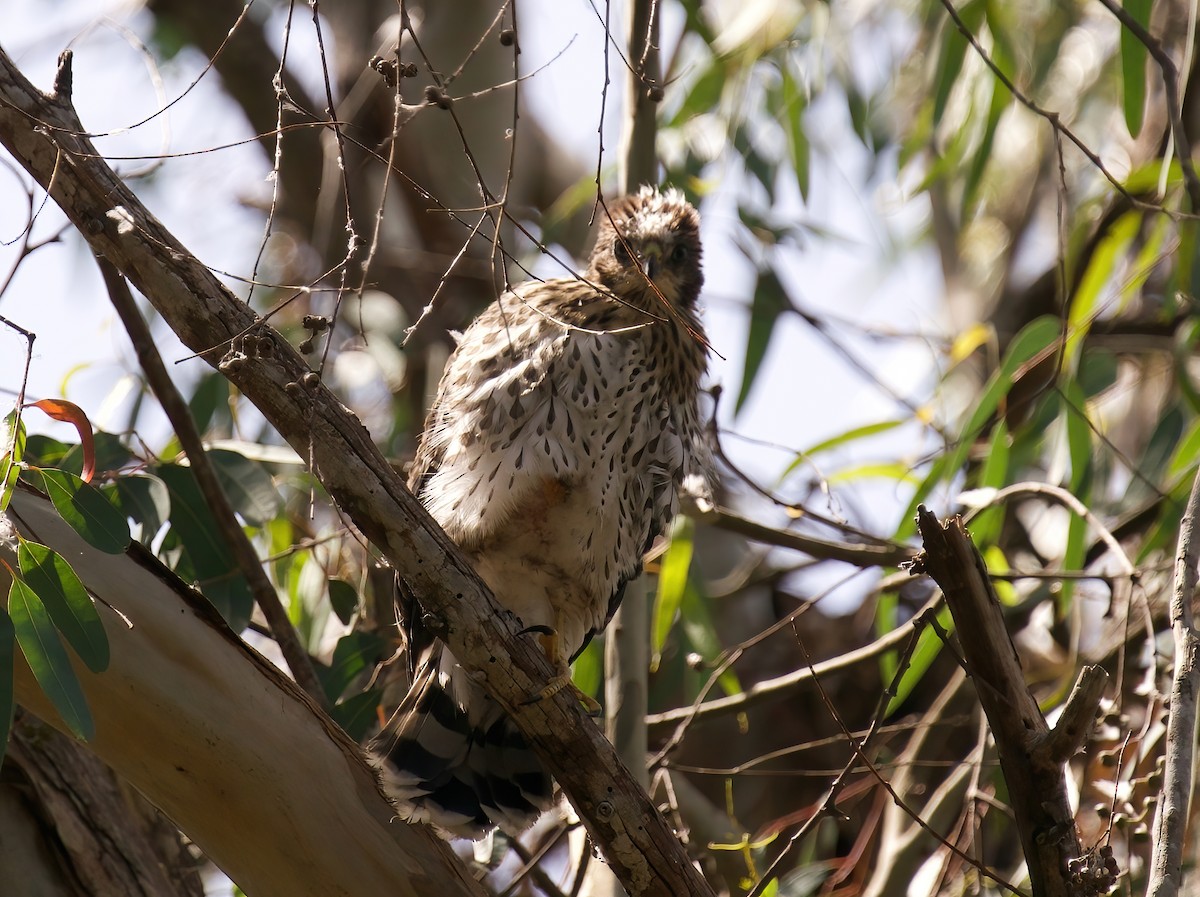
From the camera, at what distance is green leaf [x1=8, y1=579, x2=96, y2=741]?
1.75 metres

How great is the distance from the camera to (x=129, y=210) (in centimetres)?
190

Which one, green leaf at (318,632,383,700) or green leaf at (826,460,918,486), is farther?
green leaf at (826,460,918,486)

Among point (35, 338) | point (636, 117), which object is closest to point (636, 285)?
point (636, 117)

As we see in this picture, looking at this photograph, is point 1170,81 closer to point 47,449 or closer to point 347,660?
point 347,660

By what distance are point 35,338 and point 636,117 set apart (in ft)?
6.16

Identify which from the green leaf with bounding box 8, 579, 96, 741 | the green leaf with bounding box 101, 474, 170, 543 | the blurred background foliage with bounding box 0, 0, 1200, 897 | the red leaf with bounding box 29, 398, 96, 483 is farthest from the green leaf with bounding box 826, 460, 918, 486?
the green leaf with bounding box 8, 579, 96, 741

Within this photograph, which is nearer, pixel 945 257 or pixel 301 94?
pixel 301 94

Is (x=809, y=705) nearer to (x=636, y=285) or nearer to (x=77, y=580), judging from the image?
(x=636, y=285)

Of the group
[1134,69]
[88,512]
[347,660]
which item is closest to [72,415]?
[88,512]

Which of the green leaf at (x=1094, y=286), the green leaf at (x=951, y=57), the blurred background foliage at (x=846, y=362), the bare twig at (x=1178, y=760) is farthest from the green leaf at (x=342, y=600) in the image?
the green leaf at (x=951, y=57)

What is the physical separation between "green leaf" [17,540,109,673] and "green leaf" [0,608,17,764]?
2.3 inches

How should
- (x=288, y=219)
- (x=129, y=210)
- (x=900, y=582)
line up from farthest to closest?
(x=288, y=219)
(x=900, y=582)
(x=129, y=210)

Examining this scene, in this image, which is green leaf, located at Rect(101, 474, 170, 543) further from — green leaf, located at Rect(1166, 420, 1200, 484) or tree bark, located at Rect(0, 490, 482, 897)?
green leaf, located at Rect(1166, 420, 1200, 484)

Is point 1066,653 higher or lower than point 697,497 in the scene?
higher
